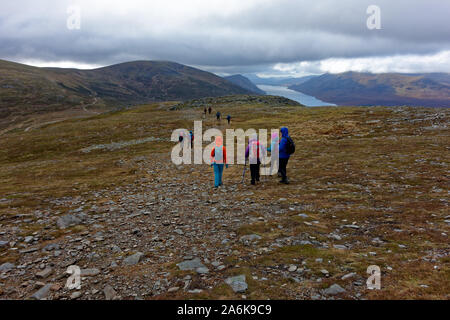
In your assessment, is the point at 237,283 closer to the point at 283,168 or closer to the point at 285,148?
the point at 285,148

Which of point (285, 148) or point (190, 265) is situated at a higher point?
point (285, 148)

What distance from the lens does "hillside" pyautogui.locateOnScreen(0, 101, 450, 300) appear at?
240 inches

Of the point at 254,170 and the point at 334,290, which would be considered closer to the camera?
the point at 334,290

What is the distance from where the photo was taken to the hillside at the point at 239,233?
6.10 m

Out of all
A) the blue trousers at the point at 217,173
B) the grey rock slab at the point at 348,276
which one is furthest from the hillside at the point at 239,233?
the blue trousers at the point at 217,173

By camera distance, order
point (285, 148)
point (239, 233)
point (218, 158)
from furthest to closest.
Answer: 1. point (218, 158)
2. point (285, 148)
3. point (239, 233)

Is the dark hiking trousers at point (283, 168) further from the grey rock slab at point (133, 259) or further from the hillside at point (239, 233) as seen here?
the grey rock slab at point (133, 259)

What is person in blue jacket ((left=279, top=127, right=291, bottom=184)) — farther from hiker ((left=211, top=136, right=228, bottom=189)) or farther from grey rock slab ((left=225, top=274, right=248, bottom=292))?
grey rock slab ((left=225, top=274, right=248, bottom=292))

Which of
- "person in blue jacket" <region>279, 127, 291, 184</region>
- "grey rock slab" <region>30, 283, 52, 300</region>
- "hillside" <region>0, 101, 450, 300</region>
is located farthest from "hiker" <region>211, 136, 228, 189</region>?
"grey rock slab" <region>30, 283, 52, 300</region>

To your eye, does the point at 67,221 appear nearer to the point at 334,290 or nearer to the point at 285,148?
the point at 334,290

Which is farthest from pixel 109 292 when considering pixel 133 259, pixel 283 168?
pixel 283 168

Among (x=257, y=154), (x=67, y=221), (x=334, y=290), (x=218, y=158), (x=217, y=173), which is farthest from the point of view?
(x=217, y=173)

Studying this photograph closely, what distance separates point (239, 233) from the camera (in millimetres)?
9211

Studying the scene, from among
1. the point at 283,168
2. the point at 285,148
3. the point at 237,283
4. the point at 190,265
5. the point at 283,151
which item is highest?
the point at 285,148
